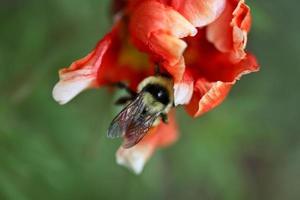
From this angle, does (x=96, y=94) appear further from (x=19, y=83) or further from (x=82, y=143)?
(x=19, y=83)

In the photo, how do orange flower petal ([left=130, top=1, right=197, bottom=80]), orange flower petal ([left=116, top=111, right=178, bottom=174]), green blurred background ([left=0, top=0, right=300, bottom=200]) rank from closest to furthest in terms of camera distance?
orange flower petal ([left=130, top=1, right=197, bottom=80]), orange flower petal ([left=116, top=111, right=178, bottom=174]), green blurred background ([left=0, top=0, right=300, bottom=200])

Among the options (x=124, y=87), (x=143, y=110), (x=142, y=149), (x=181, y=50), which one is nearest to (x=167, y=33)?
(x=181, y=50)

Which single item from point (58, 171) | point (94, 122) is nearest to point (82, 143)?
point (94, 122)

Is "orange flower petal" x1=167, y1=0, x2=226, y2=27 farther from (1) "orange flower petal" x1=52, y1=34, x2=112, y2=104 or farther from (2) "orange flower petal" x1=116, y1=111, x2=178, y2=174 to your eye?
(2) "orange flower petal" x1=116, y1=111, x2=178, y2=174

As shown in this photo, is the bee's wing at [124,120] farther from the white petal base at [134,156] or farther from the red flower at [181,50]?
the white petal base at [134,156]

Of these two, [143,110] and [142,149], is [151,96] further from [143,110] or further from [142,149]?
[142,149]

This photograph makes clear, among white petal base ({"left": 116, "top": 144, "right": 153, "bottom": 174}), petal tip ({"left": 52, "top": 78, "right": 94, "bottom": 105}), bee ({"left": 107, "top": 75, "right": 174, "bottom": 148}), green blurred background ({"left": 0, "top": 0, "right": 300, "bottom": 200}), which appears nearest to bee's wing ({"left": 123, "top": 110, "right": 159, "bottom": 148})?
bee ({"left": 107, "top": 75, "right": 174, "bottom": 148})

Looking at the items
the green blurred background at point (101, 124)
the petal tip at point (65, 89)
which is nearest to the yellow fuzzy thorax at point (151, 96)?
the petal tip at point (65, 89)
